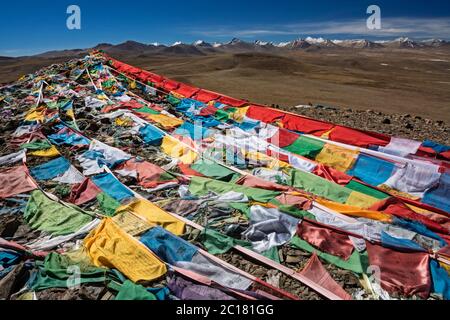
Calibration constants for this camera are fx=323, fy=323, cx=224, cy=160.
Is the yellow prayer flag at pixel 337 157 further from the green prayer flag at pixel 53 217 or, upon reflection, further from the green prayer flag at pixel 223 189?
the green prayer flag at pixel 53 217

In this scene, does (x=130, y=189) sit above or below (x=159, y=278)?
above

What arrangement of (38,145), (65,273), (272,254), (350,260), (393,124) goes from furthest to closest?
(393,124) → (38,145) → (272,254) → (350,260) → (65,273)

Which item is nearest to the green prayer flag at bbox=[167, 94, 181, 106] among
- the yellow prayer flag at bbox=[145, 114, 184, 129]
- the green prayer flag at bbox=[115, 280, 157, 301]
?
the yellow prayer flag at bbox=[145, 114, 184, 129]

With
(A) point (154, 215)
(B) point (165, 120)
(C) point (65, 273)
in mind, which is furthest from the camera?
(B) point (165, 120)

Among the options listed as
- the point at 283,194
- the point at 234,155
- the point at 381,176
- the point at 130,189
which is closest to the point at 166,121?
the point at 234,155

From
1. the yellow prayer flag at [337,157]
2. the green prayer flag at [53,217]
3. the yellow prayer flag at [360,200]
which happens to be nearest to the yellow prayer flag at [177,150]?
the green prayer flag at [53,217]

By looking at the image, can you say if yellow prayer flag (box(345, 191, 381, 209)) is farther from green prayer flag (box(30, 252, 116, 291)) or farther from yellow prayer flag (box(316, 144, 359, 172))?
green prayer flag (box(30, 252, 116, 291))

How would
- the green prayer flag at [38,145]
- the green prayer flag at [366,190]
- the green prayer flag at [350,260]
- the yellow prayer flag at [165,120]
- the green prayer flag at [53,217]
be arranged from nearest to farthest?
the green prayer flag at [350,260]
the green prayer flag at [53,217]
the green prayer flag at [366,190]
the green prayer flag at [38,145]
the yellow prayer flag at [165,120]

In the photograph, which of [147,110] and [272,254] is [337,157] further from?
[147,110]

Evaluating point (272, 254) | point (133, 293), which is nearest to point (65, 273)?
point (133, 293)
